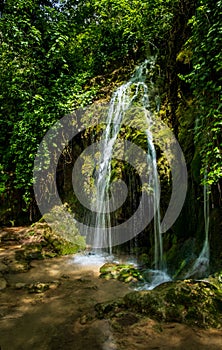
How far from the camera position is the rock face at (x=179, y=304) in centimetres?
292

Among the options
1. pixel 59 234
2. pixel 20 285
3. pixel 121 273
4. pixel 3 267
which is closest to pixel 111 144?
pixel 59 234

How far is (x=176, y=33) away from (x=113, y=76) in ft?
9.28

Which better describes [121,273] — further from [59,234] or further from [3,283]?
[59,234]

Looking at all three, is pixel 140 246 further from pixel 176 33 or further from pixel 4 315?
pixel 176 33

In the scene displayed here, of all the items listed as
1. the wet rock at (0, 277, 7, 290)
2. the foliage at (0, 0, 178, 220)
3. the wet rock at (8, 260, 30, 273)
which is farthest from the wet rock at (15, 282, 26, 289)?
the foliage at (0, 0, 178, 220)

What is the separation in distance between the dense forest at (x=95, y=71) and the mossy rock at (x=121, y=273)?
0.86m

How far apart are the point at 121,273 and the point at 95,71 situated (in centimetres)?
691

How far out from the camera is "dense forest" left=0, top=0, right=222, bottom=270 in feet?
14.1

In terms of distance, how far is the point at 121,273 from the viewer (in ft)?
15.8

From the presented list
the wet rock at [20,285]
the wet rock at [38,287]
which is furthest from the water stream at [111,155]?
the wet rock at [20,285]

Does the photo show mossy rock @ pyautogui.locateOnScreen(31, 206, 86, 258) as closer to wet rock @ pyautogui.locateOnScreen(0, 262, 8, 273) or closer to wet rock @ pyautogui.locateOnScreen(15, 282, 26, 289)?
wet rock @ pyautogui.locateOnScreen(0, 262, 8, 273)

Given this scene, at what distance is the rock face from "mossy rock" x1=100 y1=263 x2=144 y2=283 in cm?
123

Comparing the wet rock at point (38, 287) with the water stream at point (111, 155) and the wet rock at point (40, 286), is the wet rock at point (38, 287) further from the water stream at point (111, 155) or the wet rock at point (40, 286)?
the water stream at point (111, 155)

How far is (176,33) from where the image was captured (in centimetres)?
634
